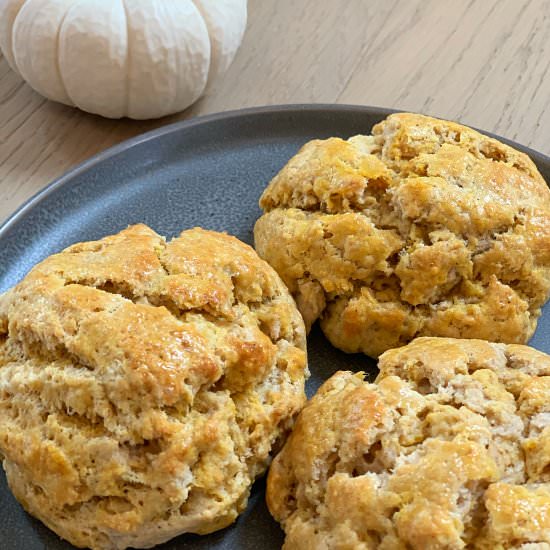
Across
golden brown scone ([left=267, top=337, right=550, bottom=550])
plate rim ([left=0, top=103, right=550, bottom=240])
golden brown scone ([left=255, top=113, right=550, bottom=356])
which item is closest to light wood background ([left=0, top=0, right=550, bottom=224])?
plate rim ([left=0, top=103, right=550, bottom=240])

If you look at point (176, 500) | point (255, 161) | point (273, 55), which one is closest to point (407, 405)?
point (176, 500)

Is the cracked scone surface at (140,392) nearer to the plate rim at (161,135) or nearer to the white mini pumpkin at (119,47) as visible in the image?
the plate rim at (161,135)

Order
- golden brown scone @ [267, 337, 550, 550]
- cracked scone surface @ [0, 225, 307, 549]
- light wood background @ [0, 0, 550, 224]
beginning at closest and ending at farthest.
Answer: golden brown scone @ [267, 337, 550, 550], cracked scone surface @ [0, 225, 307, 549], light wood background @ [0, 0, 550, 224]

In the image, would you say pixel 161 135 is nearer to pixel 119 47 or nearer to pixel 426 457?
pixel 119 47

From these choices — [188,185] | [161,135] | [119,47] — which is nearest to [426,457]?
[188,185]

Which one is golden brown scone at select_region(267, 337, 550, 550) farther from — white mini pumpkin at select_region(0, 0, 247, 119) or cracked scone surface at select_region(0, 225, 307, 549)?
white mini pumpkin at select_region(0, 0, 247, 119)

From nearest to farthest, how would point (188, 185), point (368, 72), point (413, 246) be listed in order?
point (413, 246) → point (188, 185) → point (368, 72)
